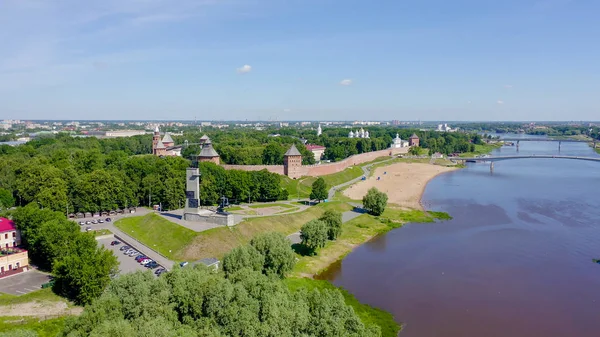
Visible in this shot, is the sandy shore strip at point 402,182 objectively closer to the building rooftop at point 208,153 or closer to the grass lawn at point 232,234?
the grass lawn at point 232,234

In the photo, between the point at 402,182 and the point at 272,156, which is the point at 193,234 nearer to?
the point at 272,156

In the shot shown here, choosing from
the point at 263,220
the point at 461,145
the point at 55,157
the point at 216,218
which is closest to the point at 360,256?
the point at 263,220

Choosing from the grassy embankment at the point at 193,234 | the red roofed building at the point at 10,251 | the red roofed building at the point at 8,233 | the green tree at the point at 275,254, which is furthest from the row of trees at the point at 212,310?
the red roofed building at the point at 8,233

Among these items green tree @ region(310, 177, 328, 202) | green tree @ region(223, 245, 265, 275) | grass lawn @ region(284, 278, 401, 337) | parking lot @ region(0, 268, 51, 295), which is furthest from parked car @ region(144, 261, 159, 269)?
green tree @ region(310, 177, 328, 202)

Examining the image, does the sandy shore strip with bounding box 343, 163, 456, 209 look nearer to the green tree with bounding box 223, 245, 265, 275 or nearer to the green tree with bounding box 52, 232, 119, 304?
the green tree with bounding box 223, 245, 265, 275

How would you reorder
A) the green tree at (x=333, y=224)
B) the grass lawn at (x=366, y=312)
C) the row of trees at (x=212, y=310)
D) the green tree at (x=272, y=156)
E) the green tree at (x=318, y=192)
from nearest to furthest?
the row of trees at (x=212, y=310) → the grass lawn at (x=366, y=312) → the green tree at (x=333, y=224) → the green tree at (x=318, y=192) → the green tree at (x=272, y=156)

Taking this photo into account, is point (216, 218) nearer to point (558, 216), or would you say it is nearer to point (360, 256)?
point (360, 256)

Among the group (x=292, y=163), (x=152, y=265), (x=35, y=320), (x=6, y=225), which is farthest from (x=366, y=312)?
(x=292, y=163)
